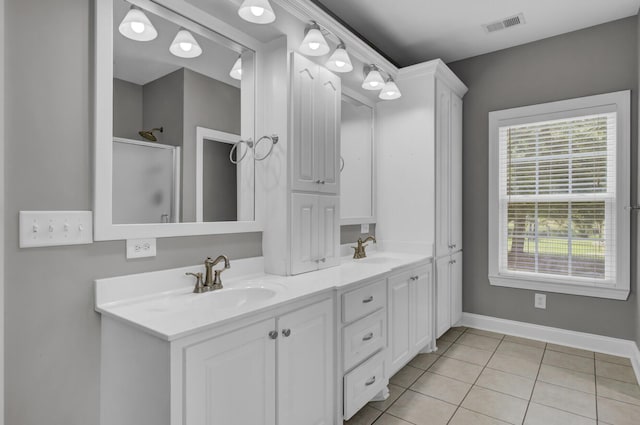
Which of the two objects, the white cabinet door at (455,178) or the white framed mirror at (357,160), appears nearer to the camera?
the white framed mirror at (357,160)

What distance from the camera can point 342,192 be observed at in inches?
115

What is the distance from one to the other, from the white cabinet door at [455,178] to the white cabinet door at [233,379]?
2.35 m

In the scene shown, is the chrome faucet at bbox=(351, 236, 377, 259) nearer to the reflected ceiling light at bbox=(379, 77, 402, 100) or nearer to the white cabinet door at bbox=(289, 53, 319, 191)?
the white cabinet door at bbox=(289, 53, 319, 191)

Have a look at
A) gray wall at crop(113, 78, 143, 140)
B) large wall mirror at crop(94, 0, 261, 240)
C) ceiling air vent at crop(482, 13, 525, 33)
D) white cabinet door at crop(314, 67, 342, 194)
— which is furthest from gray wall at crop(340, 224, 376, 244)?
ceiling air vent at crop(482, 13, 525, 33)

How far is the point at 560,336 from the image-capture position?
3133mm

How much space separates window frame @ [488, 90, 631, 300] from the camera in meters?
2.83

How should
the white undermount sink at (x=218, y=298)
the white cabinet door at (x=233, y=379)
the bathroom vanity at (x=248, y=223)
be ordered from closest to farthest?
the white cabinet door at (x=233, y=379)
the bathroom vanity at (x=248, y=223)
the white undermount sink at (x=218, y=298)

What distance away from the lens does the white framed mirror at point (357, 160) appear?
2.94 metres

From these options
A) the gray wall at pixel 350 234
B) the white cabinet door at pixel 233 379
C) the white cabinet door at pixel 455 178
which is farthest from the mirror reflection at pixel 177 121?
the white cabinet door at pixel 455 178

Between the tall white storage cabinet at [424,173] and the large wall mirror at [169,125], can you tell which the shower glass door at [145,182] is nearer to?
the large wall mirror at [169,125]

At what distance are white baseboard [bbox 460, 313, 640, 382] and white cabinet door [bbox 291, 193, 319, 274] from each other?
7.01 ft

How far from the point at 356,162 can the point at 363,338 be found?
60.5 inches

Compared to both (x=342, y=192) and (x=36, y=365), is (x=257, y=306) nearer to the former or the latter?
(x=36, y=365)

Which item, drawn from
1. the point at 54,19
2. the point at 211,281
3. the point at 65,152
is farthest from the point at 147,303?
the point at 54,19
